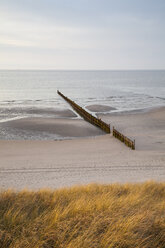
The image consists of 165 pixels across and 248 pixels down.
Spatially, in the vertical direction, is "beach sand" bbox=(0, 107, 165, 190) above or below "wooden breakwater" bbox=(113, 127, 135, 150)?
below

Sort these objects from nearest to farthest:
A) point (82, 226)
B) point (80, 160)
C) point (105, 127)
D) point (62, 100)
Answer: point (82, 226)
point (80, 160)
point (105, 127)
point (62, 100)

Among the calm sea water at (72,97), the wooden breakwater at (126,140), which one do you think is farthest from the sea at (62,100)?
the wooden breakwater at (126,140)

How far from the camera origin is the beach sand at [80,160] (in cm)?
1352

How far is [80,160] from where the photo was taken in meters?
17.4

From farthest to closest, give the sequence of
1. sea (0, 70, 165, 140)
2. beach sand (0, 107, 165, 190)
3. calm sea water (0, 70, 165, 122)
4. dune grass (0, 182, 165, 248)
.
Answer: calm sea water (0, 70, 165, 122), sea (0, 70, 165, 140), beach sand (0, 107, 165, 190), dune grass (0, 182, 165, 248)

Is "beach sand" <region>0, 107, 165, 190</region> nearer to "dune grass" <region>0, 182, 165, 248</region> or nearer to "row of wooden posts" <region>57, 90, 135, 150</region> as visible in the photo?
"row of wooden posts" <region>57, 90, 135, 150</region>

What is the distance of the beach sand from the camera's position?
1352cm

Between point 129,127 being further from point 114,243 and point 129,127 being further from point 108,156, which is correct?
point 114,243

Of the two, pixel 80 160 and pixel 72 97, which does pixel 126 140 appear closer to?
pixel 80 160

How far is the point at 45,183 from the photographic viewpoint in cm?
1280

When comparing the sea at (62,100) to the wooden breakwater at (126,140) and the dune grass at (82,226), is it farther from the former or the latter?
the dune grass at (82,226)

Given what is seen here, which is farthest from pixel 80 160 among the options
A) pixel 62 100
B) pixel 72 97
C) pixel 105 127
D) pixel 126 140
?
pixel 72 97

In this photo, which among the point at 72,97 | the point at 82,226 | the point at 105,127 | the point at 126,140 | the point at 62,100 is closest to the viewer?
the point at 82,226

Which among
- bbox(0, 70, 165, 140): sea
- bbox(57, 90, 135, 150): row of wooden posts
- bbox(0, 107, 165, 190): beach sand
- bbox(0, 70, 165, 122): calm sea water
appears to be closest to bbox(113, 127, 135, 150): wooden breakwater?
bbox(57, 90, 135, 150): row of wooden posts
